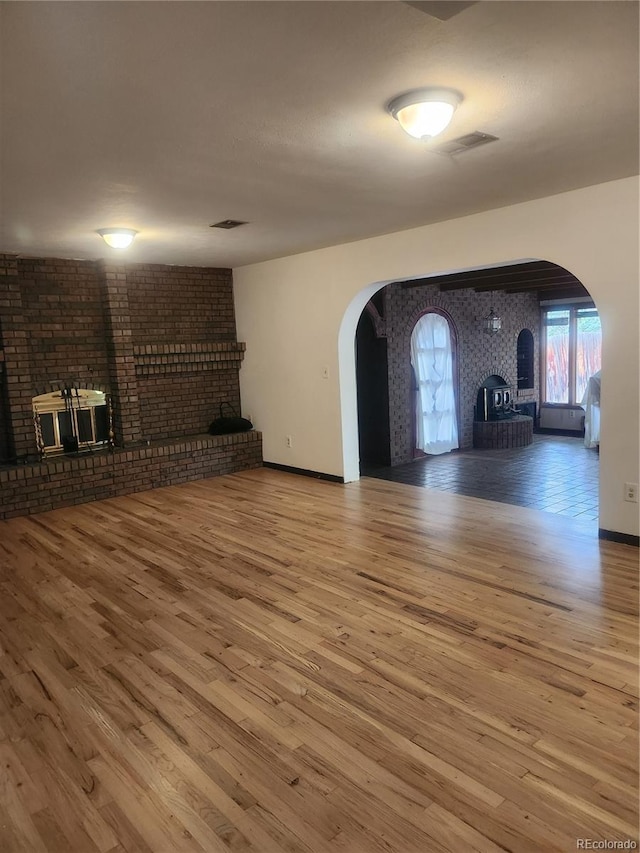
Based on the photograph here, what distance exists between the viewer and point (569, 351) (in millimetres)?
9695

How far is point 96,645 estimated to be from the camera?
2973mm

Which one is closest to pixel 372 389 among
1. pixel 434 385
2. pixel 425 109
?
pixel 434 385

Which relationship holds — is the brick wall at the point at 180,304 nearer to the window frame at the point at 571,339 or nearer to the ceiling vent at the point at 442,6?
the ceiling vent at the point at 442,6

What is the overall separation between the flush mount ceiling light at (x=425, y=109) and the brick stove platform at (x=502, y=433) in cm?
620

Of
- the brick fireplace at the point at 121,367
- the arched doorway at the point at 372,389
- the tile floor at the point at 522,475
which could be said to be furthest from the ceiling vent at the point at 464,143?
the brick fireplace at the point at 121,367

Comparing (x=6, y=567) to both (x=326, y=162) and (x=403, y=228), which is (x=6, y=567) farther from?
(x=403, y=228)

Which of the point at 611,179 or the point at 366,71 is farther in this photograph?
the point at 611,179

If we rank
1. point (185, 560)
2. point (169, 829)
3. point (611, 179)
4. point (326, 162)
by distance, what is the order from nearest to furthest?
point (169, 829) → point (326, 162) → point (611, 179) → point (185, 560)

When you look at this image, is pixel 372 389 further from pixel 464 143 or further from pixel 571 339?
pixel 464 143

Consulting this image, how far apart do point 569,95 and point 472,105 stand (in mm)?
384

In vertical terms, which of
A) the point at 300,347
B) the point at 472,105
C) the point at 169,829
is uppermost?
the point at 472,105

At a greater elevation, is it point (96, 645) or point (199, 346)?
point (199, 346)

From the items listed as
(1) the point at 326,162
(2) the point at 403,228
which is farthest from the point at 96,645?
(2) the point at 403,228

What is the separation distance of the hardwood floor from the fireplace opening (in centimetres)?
184
